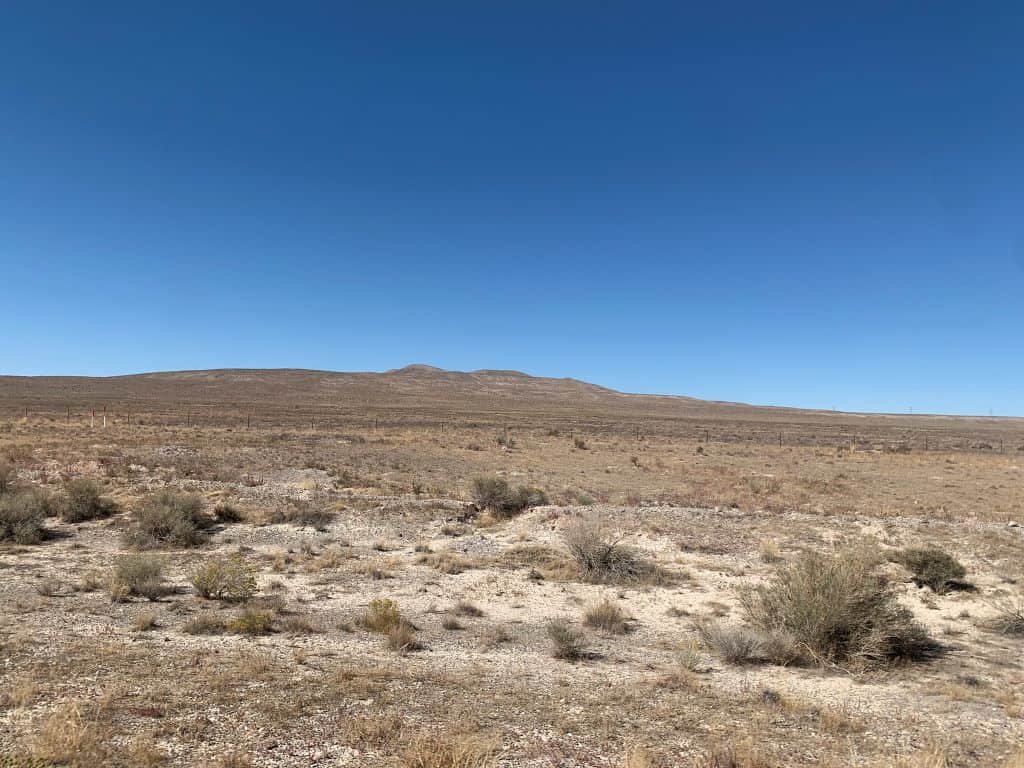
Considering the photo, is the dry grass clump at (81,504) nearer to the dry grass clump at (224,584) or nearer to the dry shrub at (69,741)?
the dry grass clump at (224,584)

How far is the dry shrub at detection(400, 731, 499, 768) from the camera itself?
15.9 ft

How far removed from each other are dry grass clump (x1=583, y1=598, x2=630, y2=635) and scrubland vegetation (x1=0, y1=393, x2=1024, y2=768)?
40 millimetres

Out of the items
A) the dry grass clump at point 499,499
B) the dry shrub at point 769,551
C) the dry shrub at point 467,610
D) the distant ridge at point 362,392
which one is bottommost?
the dry shrub at point 467,610

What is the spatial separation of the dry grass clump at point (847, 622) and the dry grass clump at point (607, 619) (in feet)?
6.98

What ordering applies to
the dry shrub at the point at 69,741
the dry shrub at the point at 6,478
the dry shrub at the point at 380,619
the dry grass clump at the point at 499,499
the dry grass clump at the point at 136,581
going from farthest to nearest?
the dry grass clump at the point at 499,499, the dry shrub at the point at 6,478, the dry grass clump at the point at 136,581, the dry shrub at the point at 380,619, the dry shrub at the point at 69,741

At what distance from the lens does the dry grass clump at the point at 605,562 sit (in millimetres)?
12461

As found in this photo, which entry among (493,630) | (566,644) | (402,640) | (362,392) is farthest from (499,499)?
(362,392)

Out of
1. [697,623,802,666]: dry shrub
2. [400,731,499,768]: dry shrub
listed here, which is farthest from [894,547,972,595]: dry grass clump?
[400,731,499,768]: dry shrub

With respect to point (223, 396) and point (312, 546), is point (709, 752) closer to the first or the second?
point (312, 546)

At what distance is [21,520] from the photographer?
1435 cm

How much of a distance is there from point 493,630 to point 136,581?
6196mm

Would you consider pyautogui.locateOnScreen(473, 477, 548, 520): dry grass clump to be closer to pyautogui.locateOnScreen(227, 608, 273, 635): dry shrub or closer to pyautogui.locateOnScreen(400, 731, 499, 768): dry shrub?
pyautogui.locateOnScreen(227, 608, 273, 635): dry shrub

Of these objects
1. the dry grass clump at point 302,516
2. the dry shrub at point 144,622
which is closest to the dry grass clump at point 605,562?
the dry grass clump at point 302,516

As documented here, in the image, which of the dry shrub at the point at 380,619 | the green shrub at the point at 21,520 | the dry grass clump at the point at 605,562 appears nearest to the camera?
the dry shrub at the point at 380,619
